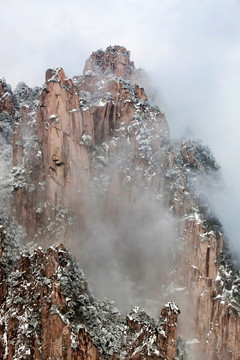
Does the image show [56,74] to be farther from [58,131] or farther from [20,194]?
[20,194]

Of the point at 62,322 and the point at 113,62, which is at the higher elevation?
the point at 113,62

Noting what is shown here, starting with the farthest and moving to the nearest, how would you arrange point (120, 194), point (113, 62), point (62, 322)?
point (113, 62)
point (120, 194)
point (62, 322)

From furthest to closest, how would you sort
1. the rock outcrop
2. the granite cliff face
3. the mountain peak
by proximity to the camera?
the mountain peak → the granite cliff face → the rock outcrop

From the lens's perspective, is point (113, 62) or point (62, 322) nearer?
point (62, 322)

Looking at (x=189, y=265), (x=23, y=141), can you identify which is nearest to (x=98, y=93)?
(x=23, y=141)

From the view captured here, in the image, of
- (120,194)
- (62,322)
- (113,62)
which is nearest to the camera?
(62,322)

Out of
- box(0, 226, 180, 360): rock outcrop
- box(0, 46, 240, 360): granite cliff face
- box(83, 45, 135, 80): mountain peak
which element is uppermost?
box(83, 45, 135, 80): mountain peak

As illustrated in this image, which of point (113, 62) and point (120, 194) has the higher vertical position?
point (113, 62)

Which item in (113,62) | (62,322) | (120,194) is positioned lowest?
(62,322)

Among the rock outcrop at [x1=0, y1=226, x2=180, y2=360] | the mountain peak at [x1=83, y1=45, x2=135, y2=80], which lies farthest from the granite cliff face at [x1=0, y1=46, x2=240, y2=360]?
the mountain peak at [x1=83, y1=45, x2=135, y2=80]

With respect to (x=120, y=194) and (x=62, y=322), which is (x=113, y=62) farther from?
(x=62, y=322)

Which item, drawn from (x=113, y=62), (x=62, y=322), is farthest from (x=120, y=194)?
(x=113, y=62)

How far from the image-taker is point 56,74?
10494 cm

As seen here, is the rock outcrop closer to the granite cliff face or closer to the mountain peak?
the granite cliff face
